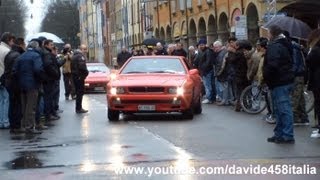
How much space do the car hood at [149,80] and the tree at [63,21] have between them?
106 meters

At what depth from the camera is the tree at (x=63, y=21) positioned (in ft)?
409

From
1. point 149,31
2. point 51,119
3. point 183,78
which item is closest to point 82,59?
point 51,119

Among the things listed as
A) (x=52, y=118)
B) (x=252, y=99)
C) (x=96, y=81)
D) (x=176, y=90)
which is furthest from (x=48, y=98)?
(x=96, y=81)

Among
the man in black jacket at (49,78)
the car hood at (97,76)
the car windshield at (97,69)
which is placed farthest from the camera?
the car windshield at (97,69)

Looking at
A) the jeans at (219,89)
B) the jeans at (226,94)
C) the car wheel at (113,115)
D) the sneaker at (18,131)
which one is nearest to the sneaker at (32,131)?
the sneaker at (18,131)

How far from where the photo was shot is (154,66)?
17672 millimetres

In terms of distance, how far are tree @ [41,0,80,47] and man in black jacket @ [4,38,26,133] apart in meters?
108

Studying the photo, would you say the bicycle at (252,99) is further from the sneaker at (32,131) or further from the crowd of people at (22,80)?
the sneaker at (32,131)

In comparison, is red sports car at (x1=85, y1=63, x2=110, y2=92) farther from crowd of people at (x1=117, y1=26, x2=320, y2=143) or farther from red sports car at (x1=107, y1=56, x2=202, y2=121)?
red sports car at (x1=107, y1=56, x2=202, y2=121)

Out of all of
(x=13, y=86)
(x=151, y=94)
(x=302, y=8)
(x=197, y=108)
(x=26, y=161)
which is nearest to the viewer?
(x=26, y=161)

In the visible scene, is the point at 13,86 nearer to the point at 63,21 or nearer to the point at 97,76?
the point at 97,76

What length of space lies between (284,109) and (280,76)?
565 mm

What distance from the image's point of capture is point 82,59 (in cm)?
1922

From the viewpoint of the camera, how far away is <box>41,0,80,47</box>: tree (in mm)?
124562
